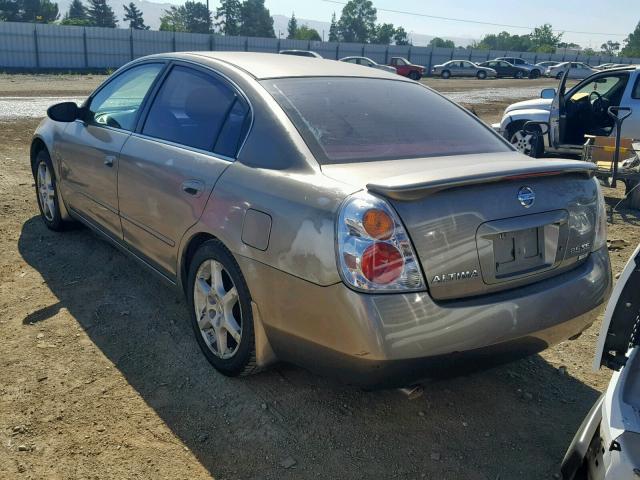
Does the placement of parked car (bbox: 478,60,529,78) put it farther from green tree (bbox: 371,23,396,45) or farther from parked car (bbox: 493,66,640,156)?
green tree (bbox: 371,23,396,45)

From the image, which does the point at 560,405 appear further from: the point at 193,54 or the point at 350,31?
the point at 350,31

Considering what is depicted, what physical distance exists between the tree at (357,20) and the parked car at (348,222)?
109 meters

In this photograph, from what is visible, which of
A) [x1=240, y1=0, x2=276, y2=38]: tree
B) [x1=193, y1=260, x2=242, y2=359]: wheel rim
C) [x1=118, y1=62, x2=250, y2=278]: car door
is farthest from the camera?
[x1=240, y1=0, x2=276, y2=38]: tree

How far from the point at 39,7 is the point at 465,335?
95146 mm

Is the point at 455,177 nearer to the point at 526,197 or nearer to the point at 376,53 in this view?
the point at 526,197

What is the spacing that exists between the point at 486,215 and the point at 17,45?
1404 inches

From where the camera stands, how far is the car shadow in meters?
2.59

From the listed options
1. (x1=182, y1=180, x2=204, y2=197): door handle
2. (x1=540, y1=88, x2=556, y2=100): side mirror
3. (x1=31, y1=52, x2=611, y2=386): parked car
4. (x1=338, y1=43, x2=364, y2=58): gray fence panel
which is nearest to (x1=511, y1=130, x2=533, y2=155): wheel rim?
(x1=540, y1=88, x2=556, y2=100): side mirror

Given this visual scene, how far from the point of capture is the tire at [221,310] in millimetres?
2867

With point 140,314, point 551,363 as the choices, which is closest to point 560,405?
point 551,363

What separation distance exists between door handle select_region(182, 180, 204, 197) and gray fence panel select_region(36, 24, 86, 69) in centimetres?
3451

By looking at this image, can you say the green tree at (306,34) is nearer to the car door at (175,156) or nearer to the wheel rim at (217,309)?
the car door at (175,156)

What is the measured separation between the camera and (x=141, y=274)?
14.8 ft

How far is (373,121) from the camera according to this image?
3178 mm
